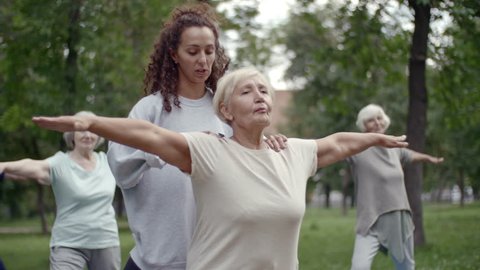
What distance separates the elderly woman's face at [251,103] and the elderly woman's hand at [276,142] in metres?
0.14

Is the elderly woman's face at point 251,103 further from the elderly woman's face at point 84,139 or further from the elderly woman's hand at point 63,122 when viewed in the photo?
the elderly woman's face at point 84,139

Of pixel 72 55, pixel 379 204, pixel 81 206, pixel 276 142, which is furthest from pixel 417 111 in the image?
pixel 276 142

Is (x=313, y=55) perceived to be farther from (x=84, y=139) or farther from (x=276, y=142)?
(x=276, y=142)

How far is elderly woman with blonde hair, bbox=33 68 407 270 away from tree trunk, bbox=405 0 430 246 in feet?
40.5

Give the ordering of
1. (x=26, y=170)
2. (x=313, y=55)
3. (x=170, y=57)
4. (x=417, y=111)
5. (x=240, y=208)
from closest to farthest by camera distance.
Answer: (x=240, y=208) < (x=170, y=57) < (x=26, y=170) < (x=417, y=111) < (x=313, y=55)

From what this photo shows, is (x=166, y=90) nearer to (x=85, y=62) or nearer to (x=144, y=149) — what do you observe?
(x=144, y=149)

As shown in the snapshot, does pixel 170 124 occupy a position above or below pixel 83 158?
above

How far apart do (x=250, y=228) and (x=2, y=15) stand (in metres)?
13.0

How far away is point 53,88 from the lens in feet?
49.0

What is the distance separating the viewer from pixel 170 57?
4.29m

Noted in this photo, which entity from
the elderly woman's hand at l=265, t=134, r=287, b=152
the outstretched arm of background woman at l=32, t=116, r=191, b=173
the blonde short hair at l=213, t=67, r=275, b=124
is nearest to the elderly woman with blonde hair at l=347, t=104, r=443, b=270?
the elderly woman's hand at l=265, t=134, r=287, b=152

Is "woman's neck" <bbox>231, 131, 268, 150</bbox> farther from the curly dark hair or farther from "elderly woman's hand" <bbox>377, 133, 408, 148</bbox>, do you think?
"elderly woman's hand" <bbox>377, 133, 408, 148</bbox>

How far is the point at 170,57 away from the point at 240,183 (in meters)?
1.04

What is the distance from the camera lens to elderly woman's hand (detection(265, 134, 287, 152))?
3.78 meters
